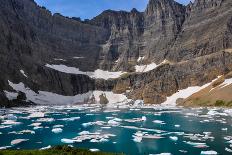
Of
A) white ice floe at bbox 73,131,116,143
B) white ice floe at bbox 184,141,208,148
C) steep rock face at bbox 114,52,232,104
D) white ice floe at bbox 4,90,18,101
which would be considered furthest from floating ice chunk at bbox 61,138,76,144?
steep rock face at bbox 114,52,232,104

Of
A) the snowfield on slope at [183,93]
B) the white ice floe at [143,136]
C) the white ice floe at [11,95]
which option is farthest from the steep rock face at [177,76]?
the white ice floe at [143,136]

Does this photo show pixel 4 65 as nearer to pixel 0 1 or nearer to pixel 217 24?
pixel 0 1

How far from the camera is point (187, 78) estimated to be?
168 meters

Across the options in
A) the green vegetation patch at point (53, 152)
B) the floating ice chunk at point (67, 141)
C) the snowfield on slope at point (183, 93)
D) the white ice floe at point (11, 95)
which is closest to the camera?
the green vegetation patch at point (53, 152)

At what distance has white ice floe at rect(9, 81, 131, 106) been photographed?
158375 millimetres

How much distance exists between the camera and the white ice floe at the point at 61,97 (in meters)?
158

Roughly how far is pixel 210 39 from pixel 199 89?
36847mm

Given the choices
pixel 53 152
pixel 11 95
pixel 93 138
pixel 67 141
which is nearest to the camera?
pixel 53 152

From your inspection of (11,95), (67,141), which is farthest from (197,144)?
(11,95)

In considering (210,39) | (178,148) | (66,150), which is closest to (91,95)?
(210,39)

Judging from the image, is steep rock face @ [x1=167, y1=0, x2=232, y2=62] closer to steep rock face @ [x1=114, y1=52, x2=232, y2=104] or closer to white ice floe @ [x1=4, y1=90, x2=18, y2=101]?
steep rock face @ [x1=114, y1=52, x2=232, y2=104]

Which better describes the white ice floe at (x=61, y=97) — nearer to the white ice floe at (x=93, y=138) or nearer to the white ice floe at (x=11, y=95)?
the white ice floe at (x=11, y=95)

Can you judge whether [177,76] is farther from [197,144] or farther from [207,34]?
[197,144]

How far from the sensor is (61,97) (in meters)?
A: 186
